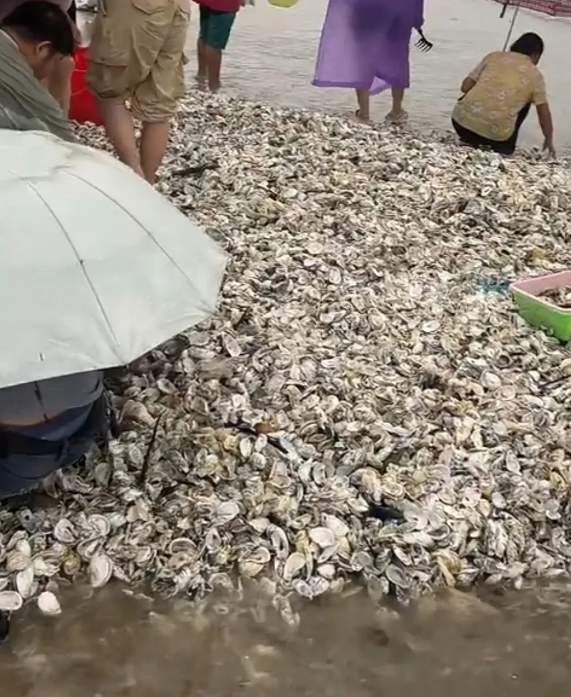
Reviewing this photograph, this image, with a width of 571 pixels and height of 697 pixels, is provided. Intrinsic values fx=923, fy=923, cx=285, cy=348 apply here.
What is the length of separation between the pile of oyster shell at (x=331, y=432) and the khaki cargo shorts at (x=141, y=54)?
0.61 metres

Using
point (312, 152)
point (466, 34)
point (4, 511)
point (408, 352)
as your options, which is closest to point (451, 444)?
point (408, 352)

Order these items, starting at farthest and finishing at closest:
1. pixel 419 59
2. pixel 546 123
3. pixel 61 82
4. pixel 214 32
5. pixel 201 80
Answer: pixel 419 59 → pixel 201 80 → pixel 214 32 → pixel 546 123 → pixel 61 82

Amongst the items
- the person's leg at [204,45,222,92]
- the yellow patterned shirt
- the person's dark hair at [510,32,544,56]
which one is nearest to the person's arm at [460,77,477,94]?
the yellow patterned shirt

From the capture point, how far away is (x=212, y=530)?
275 centimetres

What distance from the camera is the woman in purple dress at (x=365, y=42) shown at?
7.22m

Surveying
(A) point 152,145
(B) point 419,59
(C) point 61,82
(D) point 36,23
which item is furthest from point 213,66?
(D) point 36,23

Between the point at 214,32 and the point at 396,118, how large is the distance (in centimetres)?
176

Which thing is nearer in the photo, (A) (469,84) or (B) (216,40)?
(A) (469,84)

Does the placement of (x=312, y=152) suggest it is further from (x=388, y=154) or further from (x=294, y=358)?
(x=294, y=358)

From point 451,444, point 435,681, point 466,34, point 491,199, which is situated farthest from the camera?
point 466,34

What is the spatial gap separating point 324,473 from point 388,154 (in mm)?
3592

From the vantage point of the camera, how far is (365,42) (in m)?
7.34

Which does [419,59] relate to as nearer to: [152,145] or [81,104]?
[81,104]

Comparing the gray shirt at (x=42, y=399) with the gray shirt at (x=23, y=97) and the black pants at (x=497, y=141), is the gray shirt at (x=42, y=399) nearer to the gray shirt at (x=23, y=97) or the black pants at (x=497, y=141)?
the gray shirt at (x=23, y=97)
